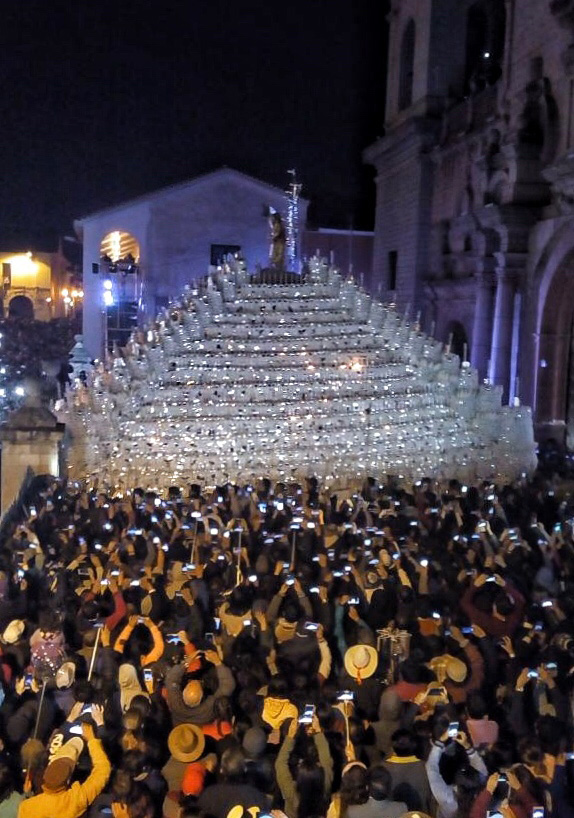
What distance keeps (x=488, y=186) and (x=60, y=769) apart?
20838mm

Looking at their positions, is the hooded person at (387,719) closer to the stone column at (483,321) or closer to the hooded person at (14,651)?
the hooded person at (14,651)

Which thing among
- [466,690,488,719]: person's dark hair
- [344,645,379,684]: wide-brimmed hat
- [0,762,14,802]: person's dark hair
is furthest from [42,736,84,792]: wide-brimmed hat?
[466,690,488,719]: person's dark hair

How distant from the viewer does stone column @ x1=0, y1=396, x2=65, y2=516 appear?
13.5 m

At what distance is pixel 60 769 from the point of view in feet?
17.2

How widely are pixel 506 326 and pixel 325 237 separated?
1397cm

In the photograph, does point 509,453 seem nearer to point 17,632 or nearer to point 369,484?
point 369,484

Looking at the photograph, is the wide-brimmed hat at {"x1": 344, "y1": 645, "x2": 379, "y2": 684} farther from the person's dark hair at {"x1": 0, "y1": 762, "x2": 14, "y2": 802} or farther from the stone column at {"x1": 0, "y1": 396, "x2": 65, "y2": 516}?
the stone column at {"x1": 0, "y1": 396, "x2": 65, "y2": 516}

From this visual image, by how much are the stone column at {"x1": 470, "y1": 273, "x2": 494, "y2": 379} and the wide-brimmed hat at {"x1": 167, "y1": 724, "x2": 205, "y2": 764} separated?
18.4m

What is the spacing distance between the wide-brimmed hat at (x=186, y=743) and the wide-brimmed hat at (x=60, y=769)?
66 centimetres

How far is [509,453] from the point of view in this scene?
16641mm

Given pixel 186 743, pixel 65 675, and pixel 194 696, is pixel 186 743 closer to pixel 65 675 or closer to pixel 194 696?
pixel 194 696

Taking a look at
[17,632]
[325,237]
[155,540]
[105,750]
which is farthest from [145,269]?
[105,750]

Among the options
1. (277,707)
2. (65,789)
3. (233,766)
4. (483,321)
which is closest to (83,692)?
(65,789)

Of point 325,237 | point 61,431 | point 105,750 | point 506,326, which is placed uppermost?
point 325,237
